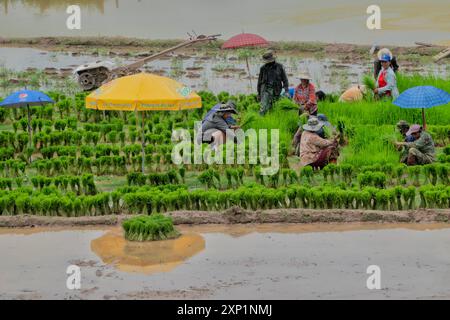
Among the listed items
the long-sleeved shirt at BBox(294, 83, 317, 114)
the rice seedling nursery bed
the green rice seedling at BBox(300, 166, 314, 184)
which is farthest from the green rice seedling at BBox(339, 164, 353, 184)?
the long-sleeved shirt at BBox(294, 83, 317, 114)

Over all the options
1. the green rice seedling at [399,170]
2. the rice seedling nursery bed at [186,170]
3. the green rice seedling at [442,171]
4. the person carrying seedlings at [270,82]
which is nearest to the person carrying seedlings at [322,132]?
the rice seedling nursery bed at [186,170]

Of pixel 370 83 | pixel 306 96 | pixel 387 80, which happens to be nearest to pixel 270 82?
pixel 306 96

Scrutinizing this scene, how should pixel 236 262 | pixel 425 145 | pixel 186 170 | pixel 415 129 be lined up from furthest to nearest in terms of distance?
pixel 186 170
pixel 415 129
pixel 425 145
pixel 236 262

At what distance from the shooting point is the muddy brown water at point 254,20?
934 inches

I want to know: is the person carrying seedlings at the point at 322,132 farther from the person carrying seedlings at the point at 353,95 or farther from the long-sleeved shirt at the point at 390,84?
the person carrying seedlings at the point at 353,95

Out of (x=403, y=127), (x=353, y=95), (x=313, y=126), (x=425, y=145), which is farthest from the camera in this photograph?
(x=353, y=95)

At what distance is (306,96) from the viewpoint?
16.1 metres

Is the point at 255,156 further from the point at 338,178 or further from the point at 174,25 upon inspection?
the point at 174,25

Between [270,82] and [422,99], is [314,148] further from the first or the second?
[270,82]

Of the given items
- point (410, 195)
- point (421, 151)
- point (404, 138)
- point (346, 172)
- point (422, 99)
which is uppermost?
point (422, 99)

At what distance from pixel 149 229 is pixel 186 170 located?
305cm

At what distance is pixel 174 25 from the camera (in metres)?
25.1

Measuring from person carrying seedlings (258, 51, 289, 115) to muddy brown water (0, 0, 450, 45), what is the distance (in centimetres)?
670

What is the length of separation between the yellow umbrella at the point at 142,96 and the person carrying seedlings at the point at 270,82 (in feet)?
11.0
